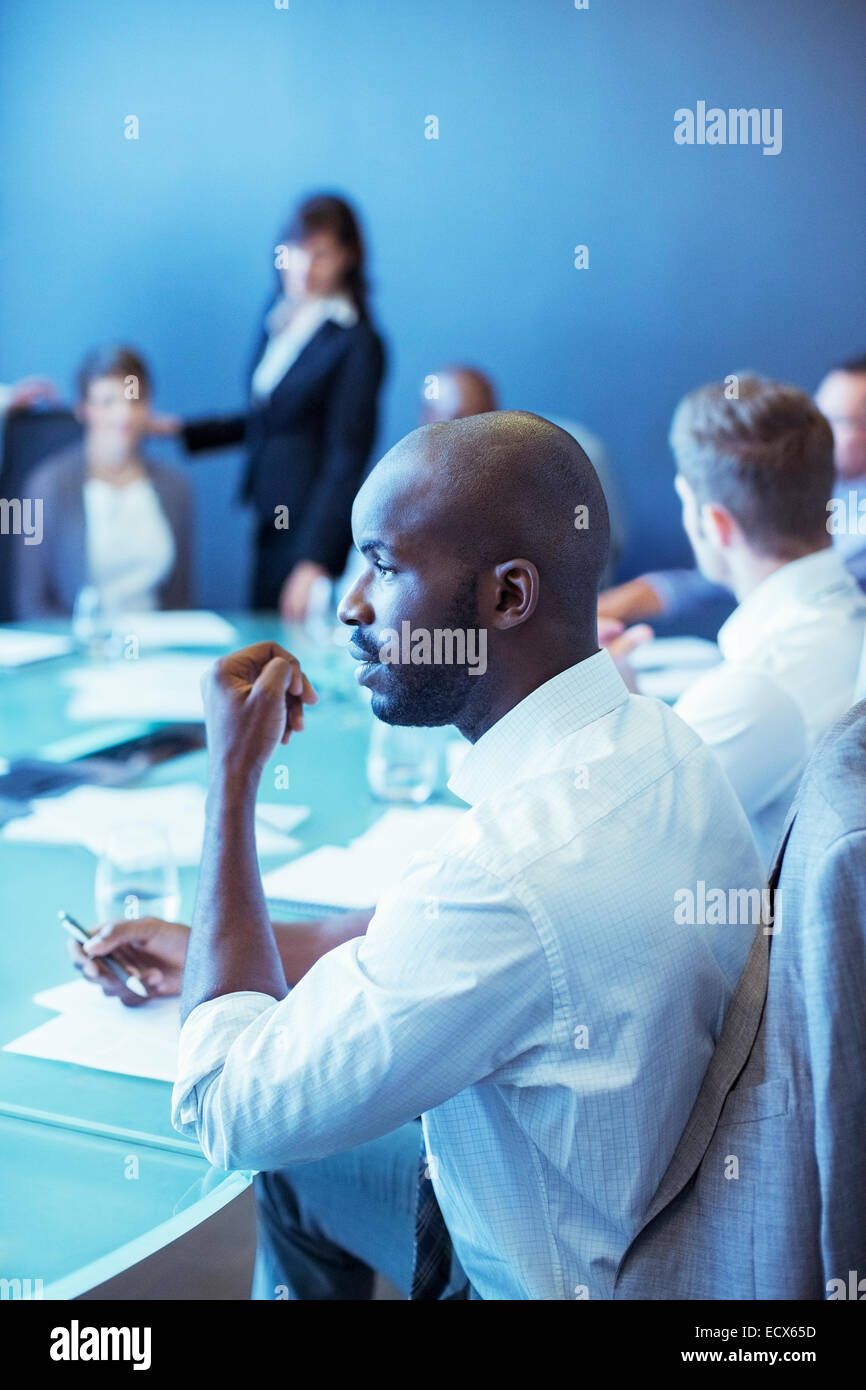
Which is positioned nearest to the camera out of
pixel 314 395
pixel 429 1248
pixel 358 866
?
pixel 429 1248

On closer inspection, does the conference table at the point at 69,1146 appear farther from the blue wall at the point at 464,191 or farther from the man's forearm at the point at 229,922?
the blue wall at the point at 464,191

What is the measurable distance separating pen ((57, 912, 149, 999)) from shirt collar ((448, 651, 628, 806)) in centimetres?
43

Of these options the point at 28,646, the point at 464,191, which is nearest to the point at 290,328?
the point at 464,191

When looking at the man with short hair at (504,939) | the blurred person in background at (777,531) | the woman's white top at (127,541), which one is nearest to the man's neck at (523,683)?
the man with short hair at (504,939)

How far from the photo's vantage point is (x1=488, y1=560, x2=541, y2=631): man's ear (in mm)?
1035

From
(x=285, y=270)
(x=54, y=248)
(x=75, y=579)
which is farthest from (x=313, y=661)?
(x=54, y=248)

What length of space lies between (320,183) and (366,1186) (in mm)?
4907

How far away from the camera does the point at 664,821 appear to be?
1033 mm

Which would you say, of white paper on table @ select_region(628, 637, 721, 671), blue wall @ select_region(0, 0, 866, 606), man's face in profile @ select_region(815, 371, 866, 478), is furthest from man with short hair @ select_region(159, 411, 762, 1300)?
blue wall @ select_region(0, 0, 866, 606)

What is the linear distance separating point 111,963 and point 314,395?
3.18 meters

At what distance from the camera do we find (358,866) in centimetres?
Result: 170

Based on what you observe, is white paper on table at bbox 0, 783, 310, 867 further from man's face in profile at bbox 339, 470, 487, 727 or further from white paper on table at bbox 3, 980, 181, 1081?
man's face in profile at bbox 339, 470, 487, 727

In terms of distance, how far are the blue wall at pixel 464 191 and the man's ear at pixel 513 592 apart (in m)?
4.23

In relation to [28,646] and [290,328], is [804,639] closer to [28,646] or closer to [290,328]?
[28,646]
